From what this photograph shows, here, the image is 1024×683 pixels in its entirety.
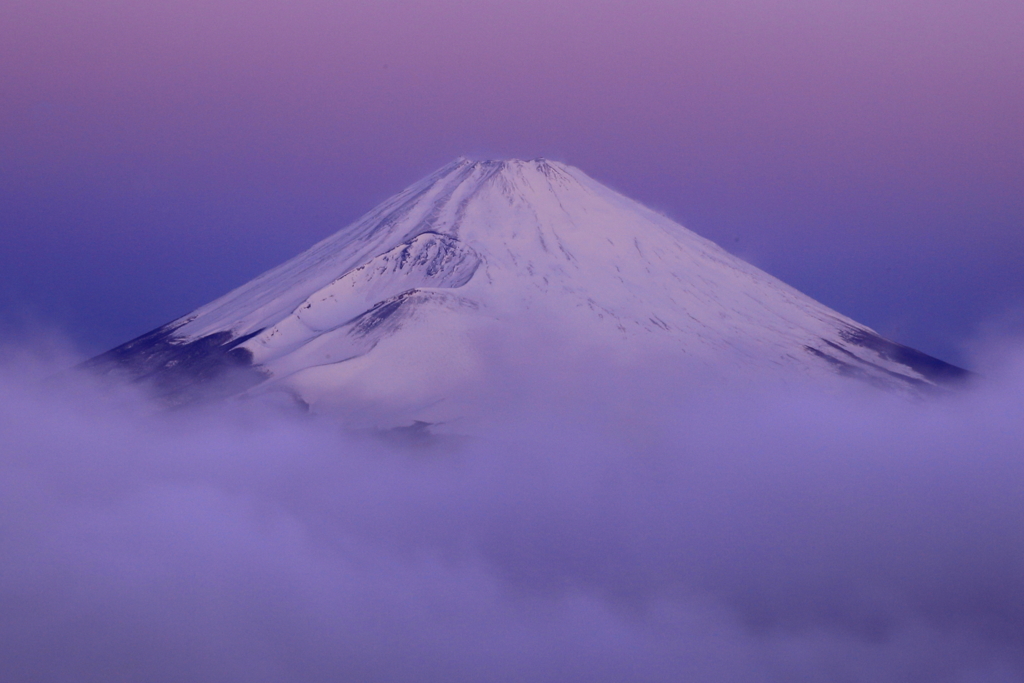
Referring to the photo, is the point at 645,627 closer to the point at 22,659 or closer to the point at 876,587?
the point at 876,587

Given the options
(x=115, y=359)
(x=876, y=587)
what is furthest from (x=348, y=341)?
(x=876, y=587)

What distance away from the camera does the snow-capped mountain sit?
39.3m

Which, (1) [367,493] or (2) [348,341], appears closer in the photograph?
(1) [367,493]

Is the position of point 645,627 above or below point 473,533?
below

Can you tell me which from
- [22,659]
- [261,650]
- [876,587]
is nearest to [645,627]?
[876,587]

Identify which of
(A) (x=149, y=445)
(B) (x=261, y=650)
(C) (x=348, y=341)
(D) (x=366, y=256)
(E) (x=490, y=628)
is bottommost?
(B) (x=261, y=650)

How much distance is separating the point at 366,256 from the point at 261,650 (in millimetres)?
18141

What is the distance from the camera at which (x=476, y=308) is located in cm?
4162

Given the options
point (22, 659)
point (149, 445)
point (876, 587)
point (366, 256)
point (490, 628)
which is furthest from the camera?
point (366, 256)

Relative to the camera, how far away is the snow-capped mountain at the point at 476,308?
39312mm

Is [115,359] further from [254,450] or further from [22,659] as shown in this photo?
[22,659]

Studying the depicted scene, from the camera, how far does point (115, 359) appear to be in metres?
46.1

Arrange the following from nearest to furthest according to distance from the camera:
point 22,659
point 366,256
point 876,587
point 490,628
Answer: point 22,659 < point 490,628 < point 876,587 < point 366,256

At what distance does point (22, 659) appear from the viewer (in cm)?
3033
